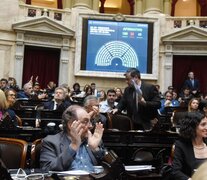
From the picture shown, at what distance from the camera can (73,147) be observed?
273cm

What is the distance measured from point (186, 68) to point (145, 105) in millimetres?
10645

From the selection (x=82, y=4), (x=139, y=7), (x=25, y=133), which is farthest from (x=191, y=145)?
(x=139, y=7)

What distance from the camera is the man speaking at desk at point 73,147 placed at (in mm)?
2664

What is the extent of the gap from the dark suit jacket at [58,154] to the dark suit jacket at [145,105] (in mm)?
2639

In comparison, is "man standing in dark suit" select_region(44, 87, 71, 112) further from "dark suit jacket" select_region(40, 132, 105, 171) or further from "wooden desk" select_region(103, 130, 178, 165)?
"dark suit jacket" select_region(40, 132, 105, 171)

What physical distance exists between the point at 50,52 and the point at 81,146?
12.5 m

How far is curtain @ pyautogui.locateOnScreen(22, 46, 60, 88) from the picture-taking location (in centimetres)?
1474

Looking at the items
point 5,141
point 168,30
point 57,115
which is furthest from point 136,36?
point 5,141

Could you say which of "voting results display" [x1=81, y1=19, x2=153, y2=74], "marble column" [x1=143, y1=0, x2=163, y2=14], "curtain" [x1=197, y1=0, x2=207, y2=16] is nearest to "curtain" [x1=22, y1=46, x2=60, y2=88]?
"voting results display" [x1=81, y1=19, x2=153, y2=74]

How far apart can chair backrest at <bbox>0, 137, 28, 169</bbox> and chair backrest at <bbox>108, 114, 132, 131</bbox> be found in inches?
117

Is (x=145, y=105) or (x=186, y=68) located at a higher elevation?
(x=186, y=68)

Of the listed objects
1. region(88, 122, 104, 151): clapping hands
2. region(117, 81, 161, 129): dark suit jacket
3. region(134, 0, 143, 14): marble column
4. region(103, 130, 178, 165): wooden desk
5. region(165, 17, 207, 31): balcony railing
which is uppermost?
region(134, 0, 143, 14): marble column

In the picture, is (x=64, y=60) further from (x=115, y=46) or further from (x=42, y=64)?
(x=115, y=46)

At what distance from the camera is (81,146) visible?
2.97 m
